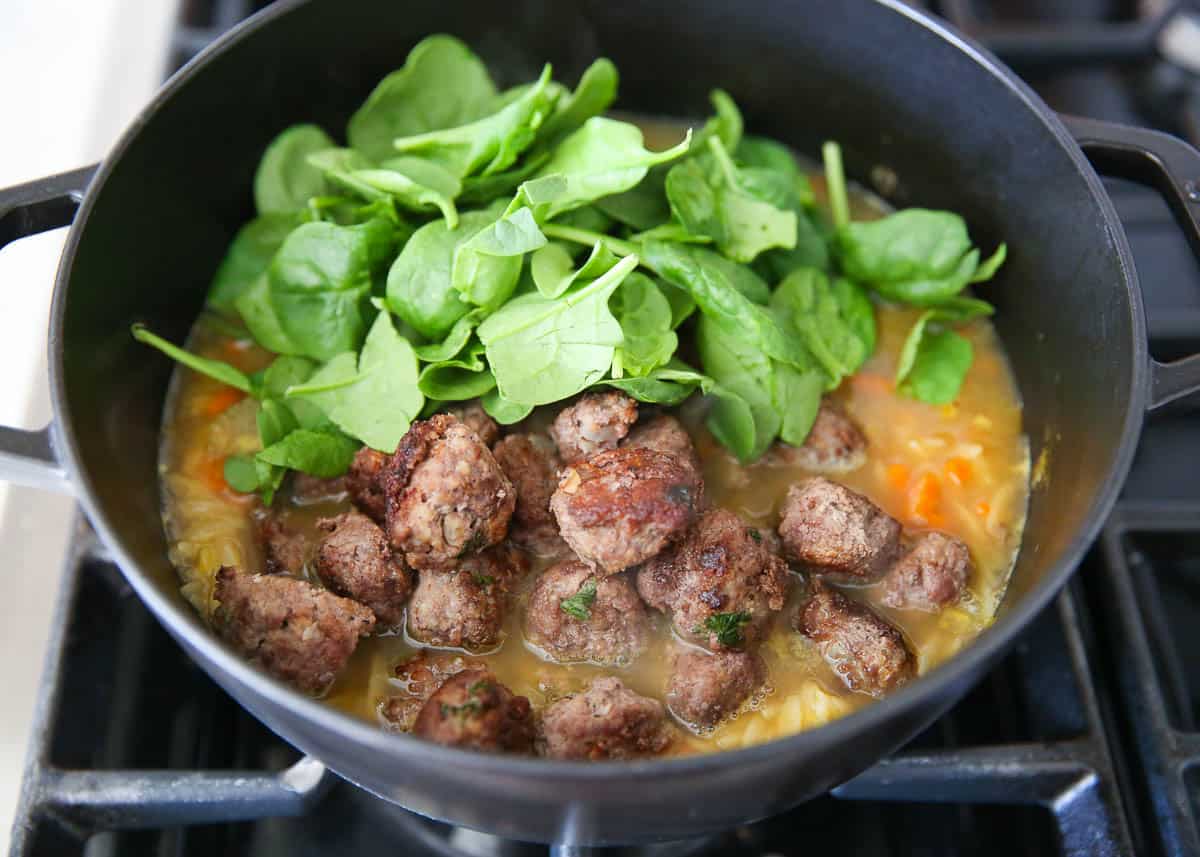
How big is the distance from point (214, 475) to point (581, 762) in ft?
3.68

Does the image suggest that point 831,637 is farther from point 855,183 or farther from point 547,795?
point 855,183

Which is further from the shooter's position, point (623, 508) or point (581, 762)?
point (623, 508)

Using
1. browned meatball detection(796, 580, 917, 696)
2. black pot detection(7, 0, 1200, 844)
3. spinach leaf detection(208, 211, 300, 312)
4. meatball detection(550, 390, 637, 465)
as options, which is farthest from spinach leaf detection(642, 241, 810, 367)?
spinach leaf detection(208, 211, 300, 312)

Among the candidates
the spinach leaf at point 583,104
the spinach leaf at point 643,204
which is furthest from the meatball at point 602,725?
the spinach leaf at point 583,104

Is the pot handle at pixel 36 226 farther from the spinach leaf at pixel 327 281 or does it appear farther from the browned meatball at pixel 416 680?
the browned meatball at pixel 416 680

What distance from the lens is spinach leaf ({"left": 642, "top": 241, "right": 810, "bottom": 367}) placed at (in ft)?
6.50

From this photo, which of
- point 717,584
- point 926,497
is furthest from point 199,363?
point 926,497

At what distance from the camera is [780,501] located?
2145mm

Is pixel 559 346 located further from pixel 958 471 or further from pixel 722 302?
pixel 958 471

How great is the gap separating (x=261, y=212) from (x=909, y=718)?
1.63 metres

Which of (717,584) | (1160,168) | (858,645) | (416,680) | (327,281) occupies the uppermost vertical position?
(1160,168)

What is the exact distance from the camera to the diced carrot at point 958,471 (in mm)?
2219

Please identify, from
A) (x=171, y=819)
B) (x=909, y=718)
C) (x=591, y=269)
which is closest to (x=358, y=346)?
(x=591, y=269)

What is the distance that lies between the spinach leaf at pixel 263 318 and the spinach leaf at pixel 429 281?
0.94ft
